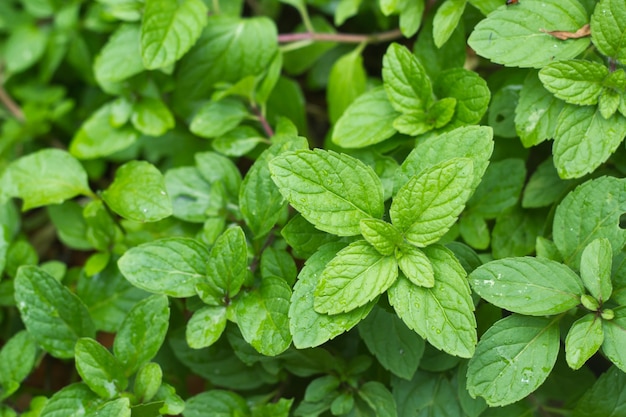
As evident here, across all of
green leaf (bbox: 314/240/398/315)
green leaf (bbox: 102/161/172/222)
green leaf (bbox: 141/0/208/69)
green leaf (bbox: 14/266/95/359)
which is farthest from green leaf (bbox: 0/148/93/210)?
green leaf (bbox: 314/240/398/315)

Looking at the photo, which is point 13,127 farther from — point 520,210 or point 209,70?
point 520,210

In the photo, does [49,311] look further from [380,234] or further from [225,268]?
[380,234]

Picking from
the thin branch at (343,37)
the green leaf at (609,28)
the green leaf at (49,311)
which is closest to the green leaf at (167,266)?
the green leaf at (49,311)

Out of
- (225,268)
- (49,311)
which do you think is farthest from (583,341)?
(49,311)

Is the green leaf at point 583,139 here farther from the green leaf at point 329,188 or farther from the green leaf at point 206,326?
the green leaf at point 206,326

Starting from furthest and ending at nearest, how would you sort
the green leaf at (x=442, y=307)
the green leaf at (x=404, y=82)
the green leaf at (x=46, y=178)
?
the green leaf at (x=46, y=178), the green leaf at (x=404, y=82), the green leaf at (x=442, y=307)

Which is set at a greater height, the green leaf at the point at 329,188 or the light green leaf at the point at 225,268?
the green leaf at the point at 329,188

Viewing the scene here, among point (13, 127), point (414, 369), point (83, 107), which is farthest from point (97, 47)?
point (414, 369)

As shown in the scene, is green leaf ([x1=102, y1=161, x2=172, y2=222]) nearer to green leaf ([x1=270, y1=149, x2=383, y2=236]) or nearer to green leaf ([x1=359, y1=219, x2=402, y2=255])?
green leaf ([x1=270, y1=149, x2=383, y2=236])
